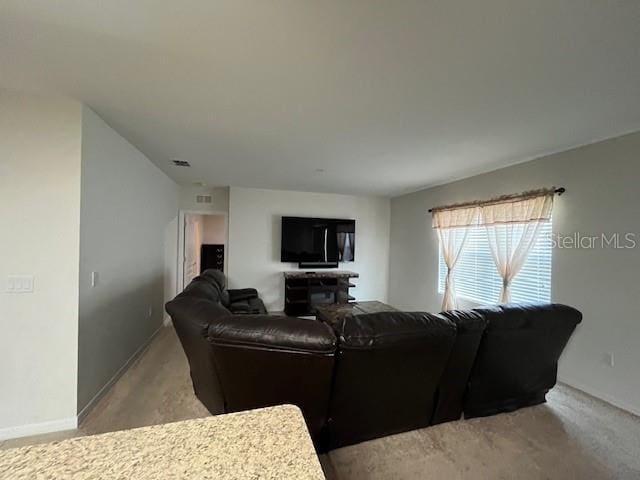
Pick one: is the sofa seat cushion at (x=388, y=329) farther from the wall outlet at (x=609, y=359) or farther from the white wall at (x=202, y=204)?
the white wall at (x=202, y=204)

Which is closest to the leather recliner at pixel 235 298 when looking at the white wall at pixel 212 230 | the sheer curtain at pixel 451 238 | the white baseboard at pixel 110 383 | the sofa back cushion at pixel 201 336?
the white baseboard at pixel 110 383

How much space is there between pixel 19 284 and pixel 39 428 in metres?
1.02

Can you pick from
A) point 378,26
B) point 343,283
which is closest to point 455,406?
point 378,26

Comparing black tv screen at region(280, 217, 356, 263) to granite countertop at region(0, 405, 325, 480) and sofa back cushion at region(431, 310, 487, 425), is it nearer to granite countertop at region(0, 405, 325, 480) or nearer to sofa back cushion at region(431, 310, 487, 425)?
sofa back cushion at region(431, 310, 487, 425)

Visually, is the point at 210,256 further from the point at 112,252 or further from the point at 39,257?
the point at 39,257

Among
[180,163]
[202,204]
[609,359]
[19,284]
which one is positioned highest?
[180,163]

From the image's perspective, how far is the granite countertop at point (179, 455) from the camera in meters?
0.56

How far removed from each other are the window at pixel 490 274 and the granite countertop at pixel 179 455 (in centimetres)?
347

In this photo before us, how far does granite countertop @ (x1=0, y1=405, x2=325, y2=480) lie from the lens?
1.84 feet

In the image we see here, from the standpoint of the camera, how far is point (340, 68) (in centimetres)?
161

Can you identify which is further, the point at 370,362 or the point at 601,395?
the point at 601,395

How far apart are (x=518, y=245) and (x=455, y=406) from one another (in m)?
2.15

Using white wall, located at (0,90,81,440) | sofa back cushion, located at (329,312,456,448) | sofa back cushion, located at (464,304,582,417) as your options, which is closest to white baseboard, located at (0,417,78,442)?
white wall, located at (0,90,81,440)

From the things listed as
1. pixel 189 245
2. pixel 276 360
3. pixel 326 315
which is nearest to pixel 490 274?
pixel 326 315
